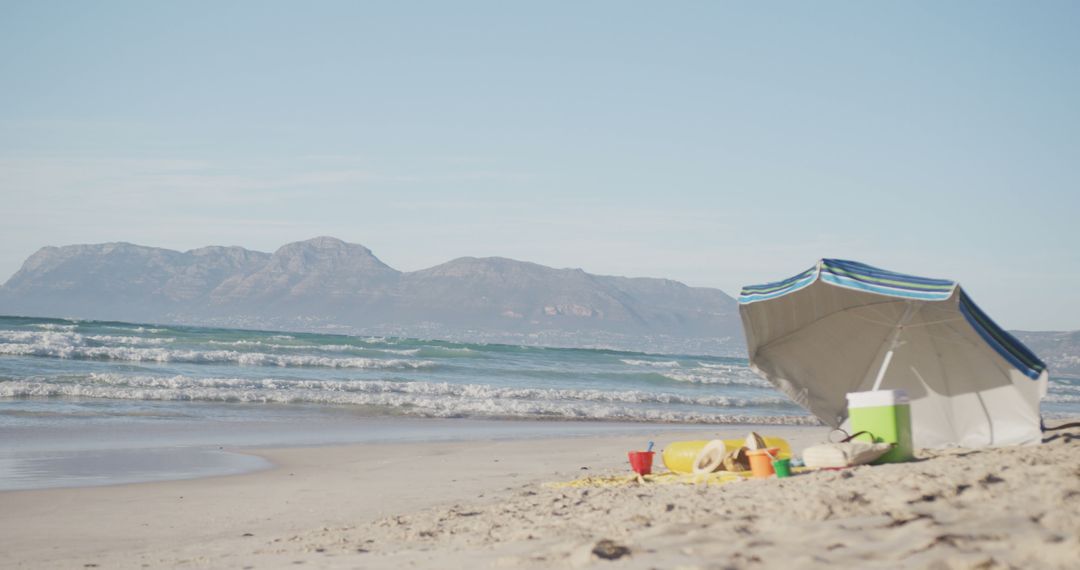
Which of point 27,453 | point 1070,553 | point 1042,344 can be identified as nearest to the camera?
point 1070,553

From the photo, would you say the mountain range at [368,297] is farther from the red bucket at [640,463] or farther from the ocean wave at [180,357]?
the red bucket at [640,463]

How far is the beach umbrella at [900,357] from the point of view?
29.9ft

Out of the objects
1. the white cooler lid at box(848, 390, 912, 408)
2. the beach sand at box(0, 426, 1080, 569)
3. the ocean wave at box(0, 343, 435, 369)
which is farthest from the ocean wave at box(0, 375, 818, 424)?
the white cooler lid at box(848, 390, 912, 408)

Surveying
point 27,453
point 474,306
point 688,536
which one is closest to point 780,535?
point 688,536

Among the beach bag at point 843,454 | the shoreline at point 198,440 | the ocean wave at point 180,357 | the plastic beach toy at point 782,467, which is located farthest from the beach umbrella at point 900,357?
the ocean wave at point 180,357

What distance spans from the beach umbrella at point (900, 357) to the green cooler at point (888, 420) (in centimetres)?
85

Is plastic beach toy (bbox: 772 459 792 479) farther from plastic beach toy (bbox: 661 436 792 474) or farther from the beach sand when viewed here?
plastic beach toy (bbox: 661 436 792 474)

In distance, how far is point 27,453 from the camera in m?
11.3

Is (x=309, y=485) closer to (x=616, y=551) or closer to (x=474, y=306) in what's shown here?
(x=616, y=551)

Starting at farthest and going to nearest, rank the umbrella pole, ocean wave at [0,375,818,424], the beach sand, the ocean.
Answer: ocean wave at [0,375,818,424], the ocean, the umbrella pole, the beach sand

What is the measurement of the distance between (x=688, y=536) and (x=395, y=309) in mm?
144668

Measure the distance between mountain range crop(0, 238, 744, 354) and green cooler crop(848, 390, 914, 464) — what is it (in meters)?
102

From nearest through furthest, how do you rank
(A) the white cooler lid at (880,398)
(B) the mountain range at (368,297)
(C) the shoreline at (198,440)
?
(A) the white cooler lid at (880,398), (C) the shoreline at (198,440), (B) the mountain range at (368,297)

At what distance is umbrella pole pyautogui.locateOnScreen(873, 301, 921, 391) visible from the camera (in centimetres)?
921
